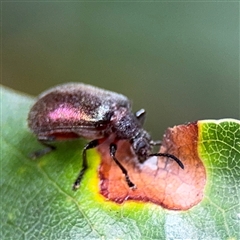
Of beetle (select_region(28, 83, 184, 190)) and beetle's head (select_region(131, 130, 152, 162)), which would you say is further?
beetle (select_region(28, 83, 184, 190))

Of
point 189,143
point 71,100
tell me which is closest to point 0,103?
point 71,100

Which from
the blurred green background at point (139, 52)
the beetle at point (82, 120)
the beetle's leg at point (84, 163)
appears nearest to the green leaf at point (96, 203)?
the beetle's leg at point (84, 163)

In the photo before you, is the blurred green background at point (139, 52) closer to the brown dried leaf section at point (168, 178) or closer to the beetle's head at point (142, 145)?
the beetle's head at point (142, 145)

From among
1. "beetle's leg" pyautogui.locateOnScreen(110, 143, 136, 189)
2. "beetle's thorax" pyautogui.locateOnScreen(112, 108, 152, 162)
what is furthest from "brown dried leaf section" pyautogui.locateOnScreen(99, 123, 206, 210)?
"beetle's thorax" pyautogui.locateOnScreen(112, 108, 152, 162)

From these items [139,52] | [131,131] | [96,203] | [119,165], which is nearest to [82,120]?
[131,131]

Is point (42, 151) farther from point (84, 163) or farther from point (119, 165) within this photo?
point (119, 165)

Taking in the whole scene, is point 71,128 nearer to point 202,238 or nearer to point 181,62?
point 202,238

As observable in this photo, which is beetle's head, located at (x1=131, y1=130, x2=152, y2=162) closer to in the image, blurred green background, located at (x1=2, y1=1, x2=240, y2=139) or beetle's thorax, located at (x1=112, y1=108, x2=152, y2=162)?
beetle's thorax, located at (x1=112, y1=108, x2=152, y2=162)
